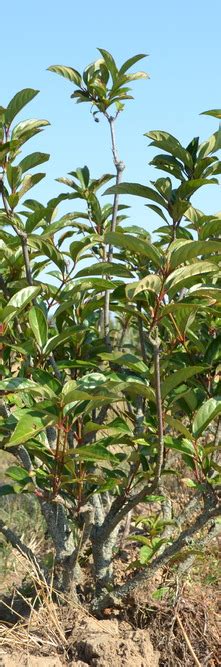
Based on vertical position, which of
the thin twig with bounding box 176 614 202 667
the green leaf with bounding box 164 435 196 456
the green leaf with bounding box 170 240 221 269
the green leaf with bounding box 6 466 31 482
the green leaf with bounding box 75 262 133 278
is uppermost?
the green leaf with bounding box 170 240 221 269

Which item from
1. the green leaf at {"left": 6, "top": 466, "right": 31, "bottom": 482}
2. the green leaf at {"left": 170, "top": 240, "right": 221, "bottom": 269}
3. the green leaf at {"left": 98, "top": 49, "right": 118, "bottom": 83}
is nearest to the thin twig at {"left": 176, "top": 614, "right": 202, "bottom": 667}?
the green leaf at {"left": 6, "top": 466, "right": 31, "bottom": 482}

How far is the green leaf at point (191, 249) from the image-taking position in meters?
2.02

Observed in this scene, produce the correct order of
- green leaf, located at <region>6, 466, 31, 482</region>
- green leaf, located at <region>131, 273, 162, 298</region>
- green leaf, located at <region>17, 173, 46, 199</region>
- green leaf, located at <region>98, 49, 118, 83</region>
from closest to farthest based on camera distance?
green leaf, located at <region>131, 273, 162, 298</region> → green leaf, located at <region>6, 466, 31, 482</region> → green leaf, located at <region>17, 173, 46, 199</region> → green leaf, located at <region>98, 49, 118, 83</region>

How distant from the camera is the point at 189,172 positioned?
8.35 feet

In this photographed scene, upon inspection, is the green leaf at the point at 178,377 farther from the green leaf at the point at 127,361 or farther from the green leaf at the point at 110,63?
the green leaf at the point at 110,63

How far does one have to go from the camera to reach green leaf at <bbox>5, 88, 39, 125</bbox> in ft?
8.17

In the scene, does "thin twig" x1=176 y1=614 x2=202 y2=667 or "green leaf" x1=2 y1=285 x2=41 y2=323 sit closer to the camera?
"green leaf" x1=2 y1=285 x2=41 y2=323

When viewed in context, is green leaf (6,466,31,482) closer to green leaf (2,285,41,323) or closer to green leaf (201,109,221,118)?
→ green leaf (2,285,41,323)

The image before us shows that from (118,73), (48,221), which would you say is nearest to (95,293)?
(48,221)

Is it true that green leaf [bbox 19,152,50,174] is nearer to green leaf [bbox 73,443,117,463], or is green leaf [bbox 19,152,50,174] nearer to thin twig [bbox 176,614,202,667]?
green leaf [bbox 73,443,117,463]

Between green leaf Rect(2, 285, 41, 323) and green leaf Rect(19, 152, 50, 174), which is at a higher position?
green leaf Rect(19, 152, 50, 174)

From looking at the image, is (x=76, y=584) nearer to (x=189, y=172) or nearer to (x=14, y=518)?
(x=189, y=172)

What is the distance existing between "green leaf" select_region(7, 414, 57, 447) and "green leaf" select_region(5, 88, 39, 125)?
0.92 metres

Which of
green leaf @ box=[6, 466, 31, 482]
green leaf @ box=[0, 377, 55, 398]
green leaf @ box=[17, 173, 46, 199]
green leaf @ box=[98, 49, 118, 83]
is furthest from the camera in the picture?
green leaf @ box=[98, 49, 118, 83]
